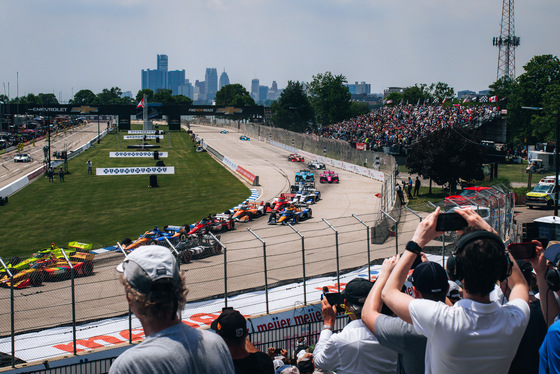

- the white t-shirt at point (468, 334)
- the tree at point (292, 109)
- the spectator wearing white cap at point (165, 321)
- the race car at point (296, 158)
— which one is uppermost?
the tree at point (292, 109)

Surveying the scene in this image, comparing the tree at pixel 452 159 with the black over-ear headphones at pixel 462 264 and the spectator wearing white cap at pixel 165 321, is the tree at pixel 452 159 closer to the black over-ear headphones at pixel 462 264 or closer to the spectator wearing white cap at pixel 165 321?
the black over-ear headphones at pixel 462 264

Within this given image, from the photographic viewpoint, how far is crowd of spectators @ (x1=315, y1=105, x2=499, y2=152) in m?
62.5

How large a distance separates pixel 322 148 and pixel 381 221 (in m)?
55.0

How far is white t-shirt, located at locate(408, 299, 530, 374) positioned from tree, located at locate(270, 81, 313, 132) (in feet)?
432

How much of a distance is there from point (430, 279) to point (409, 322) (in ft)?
1.82

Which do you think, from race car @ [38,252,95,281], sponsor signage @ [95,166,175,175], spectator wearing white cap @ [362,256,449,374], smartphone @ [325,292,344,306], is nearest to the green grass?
sponsor signage @ [95,166,175,175]

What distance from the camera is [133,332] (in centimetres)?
1177

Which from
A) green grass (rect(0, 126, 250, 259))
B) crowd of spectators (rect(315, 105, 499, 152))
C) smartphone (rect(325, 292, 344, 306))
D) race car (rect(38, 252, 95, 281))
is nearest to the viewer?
smartphone (rect(325, 292, 344, 306))

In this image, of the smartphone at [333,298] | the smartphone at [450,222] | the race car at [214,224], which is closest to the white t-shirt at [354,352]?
the smartphone at [333,298]

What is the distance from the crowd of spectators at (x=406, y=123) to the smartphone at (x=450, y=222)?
53.7 metres

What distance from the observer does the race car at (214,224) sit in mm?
26502

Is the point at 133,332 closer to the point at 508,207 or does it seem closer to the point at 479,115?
the point at 508,207

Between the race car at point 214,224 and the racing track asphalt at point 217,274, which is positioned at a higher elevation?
the racing track asphalt at point 217,274

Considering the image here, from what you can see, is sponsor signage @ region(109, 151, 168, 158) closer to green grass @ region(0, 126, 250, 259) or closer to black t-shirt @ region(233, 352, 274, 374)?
green grass @ region(0, 126, 250, 259)
